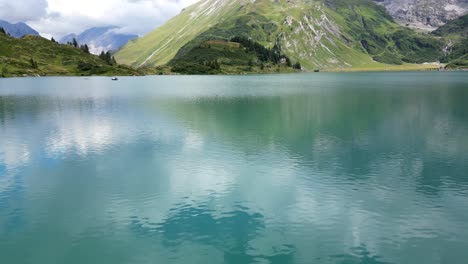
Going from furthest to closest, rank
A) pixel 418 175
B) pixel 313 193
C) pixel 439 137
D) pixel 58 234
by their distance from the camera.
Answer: pixel 439 137, pixel 418 175, pixel 313 193, pixel 58 234

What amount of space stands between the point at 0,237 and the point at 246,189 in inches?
956

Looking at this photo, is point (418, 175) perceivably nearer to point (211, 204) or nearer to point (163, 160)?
point (211, 204)

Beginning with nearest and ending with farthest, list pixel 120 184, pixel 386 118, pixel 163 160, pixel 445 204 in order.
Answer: pixel 445 204, pixel 120 184, pixel 163 160, pixel 386 118

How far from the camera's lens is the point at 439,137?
71188mm

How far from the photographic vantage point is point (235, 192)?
139 feet

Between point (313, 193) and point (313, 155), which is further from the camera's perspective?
point (313, 155)

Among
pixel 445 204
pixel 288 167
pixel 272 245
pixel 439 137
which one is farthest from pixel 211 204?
pixel 439 137

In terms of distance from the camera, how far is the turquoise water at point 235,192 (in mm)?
29719

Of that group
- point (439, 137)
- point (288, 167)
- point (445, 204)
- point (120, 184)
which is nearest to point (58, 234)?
point (120, 184)

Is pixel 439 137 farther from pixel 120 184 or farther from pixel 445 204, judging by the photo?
pixel 120 184

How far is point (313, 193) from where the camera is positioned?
41.9 m

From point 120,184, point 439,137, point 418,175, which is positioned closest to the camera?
point 120,184

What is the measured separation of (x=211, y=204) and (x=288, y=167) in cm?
1644

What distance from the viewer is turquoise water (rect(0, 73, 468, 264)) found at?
97.5 feet
